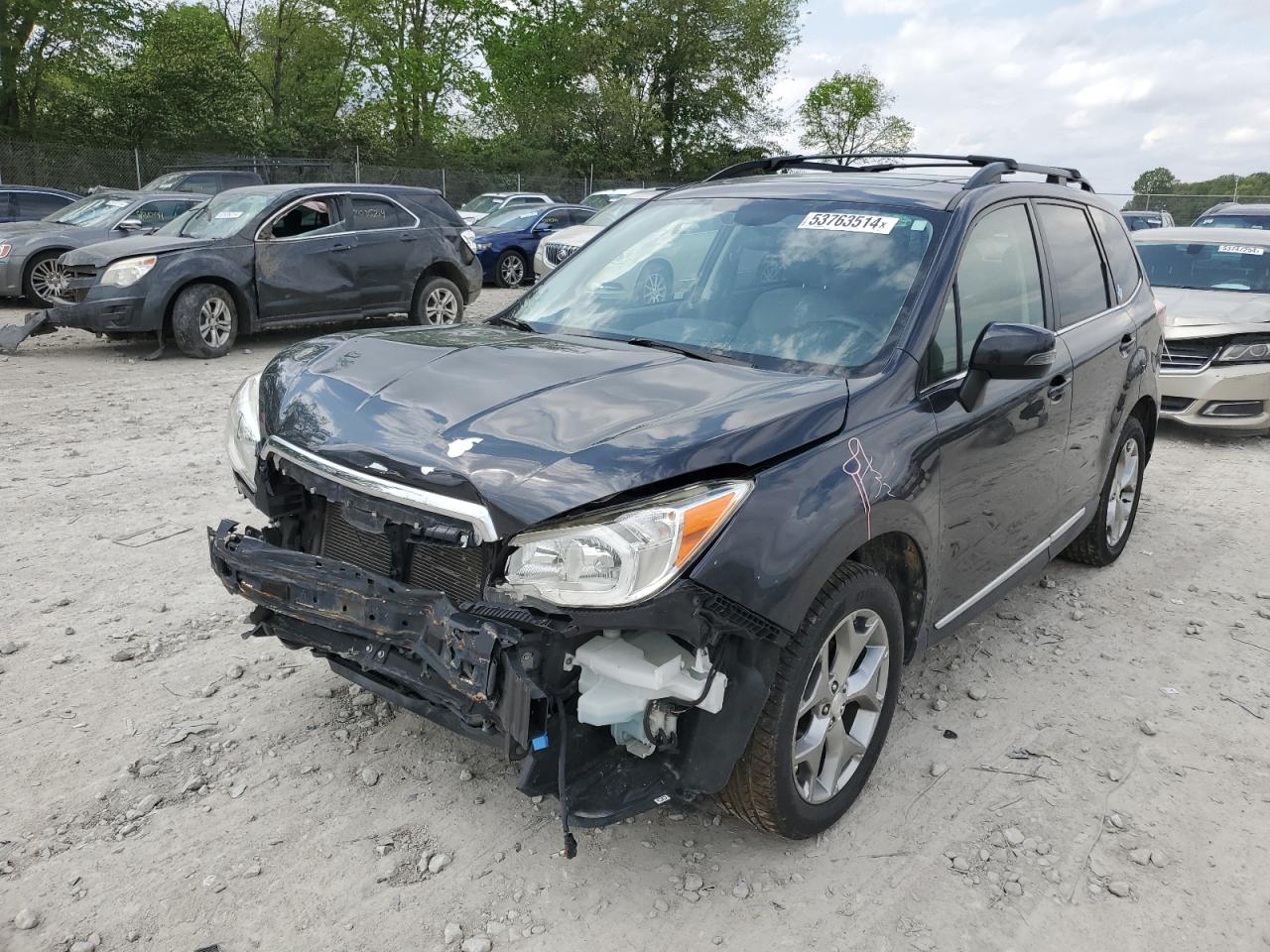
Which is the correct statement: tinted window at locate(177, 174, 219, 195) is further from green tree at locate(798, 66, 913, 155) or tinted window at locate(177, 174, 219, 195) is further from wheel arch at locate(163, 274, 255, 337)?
green tree at locate(798, 66, 913, 155)

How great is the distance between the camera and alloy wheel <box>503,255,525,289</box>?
17812 mm

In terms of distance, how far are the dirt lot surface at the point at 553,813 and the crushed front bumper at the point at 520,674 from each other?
1.35ft

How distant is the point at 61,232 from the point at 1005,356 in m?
13.1

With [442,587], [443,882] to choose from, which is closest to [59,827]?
[443,882]

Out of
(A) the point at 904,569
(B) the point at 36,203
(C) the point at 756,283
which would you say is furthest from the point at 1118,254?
(B) the point at 36,203

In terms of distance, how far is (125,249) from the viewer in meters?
9.76

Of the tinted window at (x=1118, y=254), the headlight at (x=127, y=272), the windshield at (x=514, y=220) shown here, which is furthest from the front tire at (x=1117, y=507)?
the windshield at (x=514, y=220)

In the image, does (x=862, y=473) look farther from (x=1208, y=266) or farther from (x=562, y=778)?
(x=1208, y=266)

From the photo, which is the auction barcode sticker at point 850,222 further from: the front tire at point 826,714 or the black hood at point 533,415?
the front tire at point 826,714

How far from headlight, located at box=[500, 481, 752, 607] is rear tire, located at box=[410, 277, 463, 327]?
378 inches

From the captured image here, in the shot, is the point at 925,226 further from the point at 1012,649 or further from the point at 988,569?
the point at 1012,649

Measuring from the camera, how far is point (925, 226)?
3408 mm

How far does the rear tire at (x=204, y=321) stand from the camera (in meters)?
9.85

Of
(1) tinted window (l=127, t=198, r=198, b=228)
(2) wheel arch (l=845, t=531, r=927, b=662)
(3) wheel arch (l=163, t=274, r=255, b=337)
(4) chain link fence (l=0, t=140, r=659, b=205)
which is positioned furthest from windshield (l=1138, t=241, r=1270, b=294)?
(4) chain link fence (l=0, t=140, r=659, b=205)
